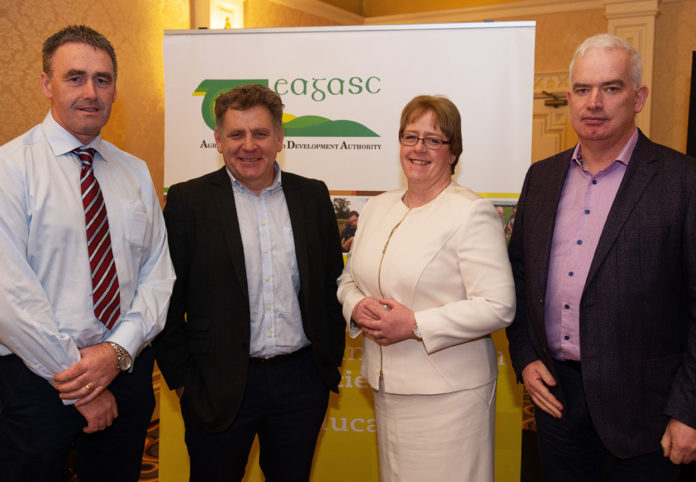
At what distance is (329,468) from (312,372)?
128 centimetres

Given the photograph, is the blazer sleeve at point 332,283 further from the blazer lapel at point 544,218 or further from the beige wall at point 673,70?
the beige wall at point 673,70

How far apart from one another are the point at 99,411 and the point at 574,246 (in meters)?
1.53

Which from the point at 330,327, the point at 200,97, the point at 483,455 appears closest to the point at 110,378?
the point at 330,327

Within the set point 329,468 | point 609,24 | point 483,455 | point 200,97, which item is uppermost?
point 609,24

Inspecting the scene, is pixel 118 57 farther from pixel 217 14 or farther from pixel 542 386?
pixel 542 386

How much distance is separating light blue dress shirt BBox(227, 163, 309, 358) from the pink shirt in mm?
863

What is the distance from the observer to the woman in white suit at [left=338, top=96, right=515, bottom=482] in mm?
1845

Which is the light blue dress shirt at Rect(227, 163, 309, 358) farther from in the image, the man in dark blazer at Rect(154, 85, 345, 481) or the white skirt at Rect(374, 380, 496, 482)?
the white skirt at Rect(374, 380, 496, 482)

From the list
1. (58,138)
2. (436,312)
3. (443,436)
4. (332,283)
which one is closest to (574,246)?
(436,312)

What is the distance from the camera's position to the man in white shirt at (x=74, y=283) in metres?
1.63

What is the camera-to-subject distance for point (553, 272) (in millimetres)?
1926

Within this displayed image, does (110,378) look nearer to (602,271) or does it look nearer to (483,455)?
(483,455)

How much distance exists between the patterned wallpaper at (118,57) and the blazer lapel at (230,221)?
6.85 ft

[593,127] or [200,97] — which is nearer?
[593,127]
